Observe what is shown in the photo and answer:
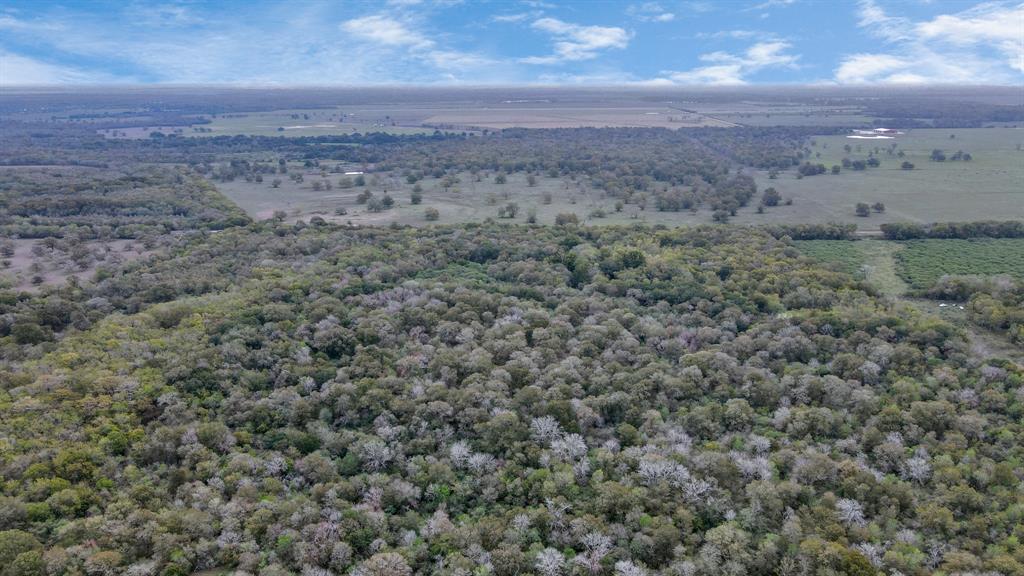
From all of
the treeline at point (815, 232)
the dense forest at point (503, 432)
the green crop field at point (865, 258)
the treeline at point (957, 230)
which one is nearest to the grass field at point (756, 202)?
the treeline at point (957, 230)

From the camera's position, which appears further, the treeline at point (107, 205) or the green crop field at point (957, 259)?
the treeline at point (107, 205)

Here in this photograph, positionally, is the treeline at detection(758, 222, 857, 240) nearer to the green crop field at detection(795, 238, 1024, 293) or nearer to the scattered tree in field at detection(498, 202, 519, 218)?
the green crop field at detection(795, 238, 1024, 293)

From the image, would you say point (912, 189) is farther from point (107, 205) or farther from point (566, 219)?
point (107, 205)

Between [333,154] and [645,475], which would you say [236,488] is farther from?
[333,154]

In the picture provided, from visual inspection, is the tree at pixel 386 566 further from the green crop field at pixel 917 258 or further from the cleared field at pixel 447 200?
the cleared field at pixel 447 200

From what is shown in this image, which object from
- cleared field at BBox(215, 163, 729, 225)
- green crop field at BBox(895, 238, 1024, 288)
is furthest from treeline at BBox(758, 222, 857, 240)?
cleared field at BBox(215, 163, 729, 225)

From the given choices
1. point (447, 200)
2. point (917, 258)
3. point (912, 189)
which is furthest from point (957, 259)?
point (447, 200)

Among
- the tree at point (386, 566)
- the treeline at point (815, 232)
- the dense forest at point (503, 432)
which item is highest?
the treeline at point (815, 232)
